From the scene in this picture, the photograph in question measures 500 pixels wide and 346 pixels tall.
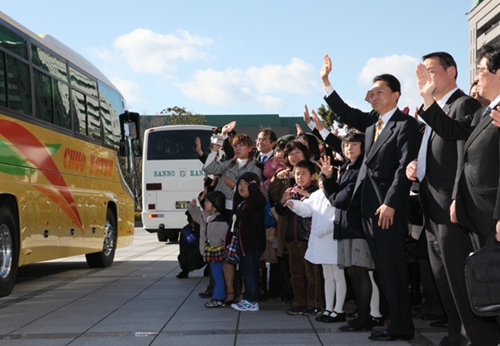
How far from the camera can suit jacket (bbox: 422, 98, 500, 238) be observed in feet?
15.4

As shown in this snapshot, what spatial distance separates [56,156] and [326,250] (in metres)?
5.68

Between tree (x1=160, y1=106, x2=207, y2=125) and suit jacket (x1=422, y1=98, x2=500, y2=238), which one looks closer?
suit jacket (x1=422, y1=98, x2=500, y2=238)

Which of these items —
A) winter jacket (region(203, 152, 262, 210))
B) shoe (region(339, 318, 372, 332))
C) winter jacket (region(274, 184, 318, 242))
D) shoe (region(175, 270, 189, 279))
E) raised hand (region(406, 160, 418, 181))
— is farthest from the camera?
shoe (region(175, 270, 189, 279))

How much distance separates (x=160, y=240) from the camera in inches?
1013

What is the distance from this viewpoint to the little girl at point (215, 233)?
893 cm

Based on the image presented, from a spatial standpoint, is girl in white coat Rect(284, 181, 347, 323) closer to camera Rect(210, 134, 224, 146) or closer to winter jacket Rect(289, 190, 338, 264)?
winter jacket Rect(289, 190, 338, 264)

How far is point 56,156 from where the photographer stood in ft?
38.9

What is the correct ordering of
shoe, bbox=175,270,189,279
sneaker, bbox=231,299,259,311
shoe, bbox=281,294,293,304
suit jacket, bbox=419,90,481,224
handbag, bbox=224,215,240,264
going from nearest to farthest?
suit jacket, bbox=419,90,481,224 → sneaker, bbox=231,299,259,311 → handbag, bbox=224,215,240,264 → shoe, bbox=281,294,293,304 → shoe, bbox=175,270,189,279

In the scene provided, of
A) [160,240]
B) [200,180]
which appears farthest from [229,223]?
[160,240]

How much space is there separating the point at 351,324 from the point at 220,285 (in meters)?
2.36

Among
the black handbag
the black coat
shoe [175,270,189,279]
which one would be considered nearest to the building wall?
shoe [175,270,189,279]

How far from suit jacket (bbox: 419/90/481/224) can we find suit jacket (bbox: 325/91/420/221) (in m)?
0.53

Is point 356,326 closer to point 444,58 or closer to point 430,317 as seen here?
point 430,317

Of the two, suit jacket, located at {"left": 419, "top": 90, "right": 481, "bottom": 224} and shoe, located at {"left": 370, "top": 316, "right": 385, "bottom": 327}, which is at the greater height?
suit jacket, located at {"left": 419, "top": 90, "right": 481, "bottom": 224}
